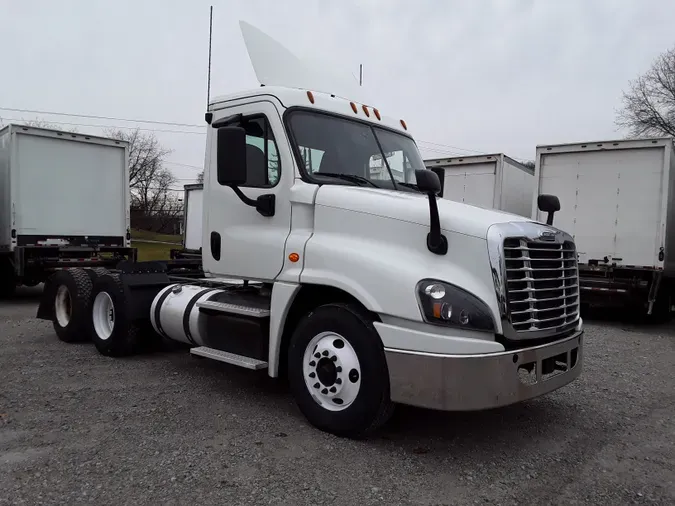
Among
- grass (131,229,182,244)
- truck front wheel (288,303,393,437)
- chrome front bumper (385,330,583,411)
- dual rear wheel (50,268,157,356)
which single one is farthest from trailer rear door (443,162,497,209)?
grass (131,229,182,244)

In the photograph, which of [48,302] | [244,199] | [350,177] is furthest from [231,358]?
[48,302]

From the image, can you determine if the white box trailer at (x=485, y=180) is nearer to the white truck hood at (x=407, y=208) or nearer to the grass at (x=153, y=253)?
the white truck hood at (x=407, y=208)

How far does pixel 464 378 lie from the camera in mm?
3656

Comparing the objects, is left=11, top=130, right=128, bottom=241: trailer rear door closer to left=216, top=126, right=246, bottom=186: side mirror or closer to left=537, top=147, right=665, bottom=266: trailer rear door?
left=216, top=126, right=246, bottom=186: side mirror

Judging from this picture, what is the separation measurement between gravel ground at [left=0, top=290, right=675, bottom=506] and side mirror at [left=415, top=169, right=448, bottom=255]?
1.50 metres

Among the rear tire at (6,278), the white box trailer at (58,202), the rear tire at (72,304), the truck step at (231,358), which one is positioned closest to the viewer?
the truck step at (231,358)

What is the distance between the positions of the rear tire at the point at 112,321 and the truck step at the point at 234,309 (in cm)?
155

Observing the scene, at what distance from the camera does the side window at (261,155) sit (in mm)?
4828

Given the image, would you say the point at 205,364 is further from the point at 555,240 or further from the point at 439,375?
the point at 555,240

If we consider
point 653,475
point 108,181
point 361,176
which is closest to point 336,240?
point 361,176

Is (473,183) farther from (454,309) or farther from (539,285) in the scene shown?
(454,309)

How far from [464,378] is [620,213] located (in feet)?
28.3

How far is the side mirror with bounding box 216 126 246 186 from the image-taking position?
4438 millimetres

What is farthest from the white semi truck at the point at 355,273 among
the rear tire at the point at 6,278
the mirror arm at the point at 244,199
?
the rear tire at the point at 6,278
